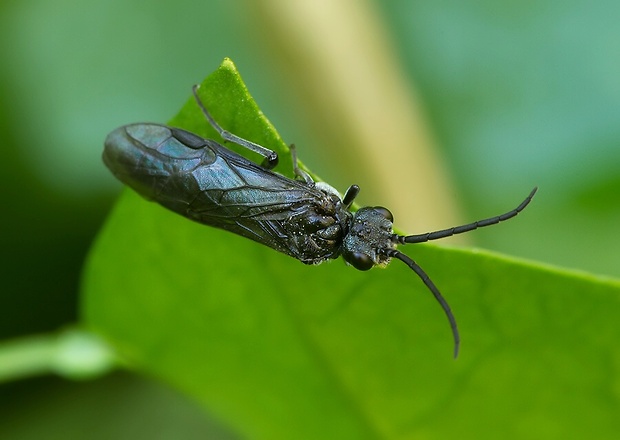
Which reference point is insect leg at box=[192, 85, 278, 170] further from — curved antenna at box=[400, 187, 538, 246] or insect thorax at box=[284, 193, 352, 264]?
curved antenna at box=[400, 187, 538, 246]

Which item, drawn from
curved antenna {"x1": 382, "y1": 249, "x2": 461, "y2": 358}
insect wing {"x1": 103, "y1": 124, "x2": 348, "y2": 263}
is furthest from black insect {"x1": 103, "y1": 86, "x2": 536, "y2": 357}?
curved antenna {"x1": 382, "y1": 249, "x2": 461, "y2": 358}

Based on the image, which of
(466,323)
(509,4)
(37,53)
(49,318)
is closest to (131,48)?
(37,53)

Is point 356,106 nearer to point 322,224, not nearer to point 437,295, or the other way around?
point 322,224

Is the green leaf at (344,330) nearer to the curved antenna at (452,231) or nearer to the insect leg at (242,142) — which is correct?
the insect leg at (242,142)

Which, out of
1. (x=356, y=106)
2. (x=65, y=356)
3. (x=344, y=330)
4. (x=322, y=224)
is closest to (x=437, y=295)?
(x=344, y=330)

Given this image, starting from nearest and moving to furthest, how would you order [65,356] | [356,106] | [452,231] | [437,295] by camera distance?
[437,295] < [452,231] < [65,356] < [356,106]

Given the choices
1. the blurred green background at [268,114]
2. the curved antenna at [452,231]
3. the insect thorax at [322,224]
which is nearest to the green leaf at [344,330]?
the insect thorax at [322,224]

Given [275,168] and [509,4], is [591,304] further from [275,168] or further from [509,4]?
[509,4]
